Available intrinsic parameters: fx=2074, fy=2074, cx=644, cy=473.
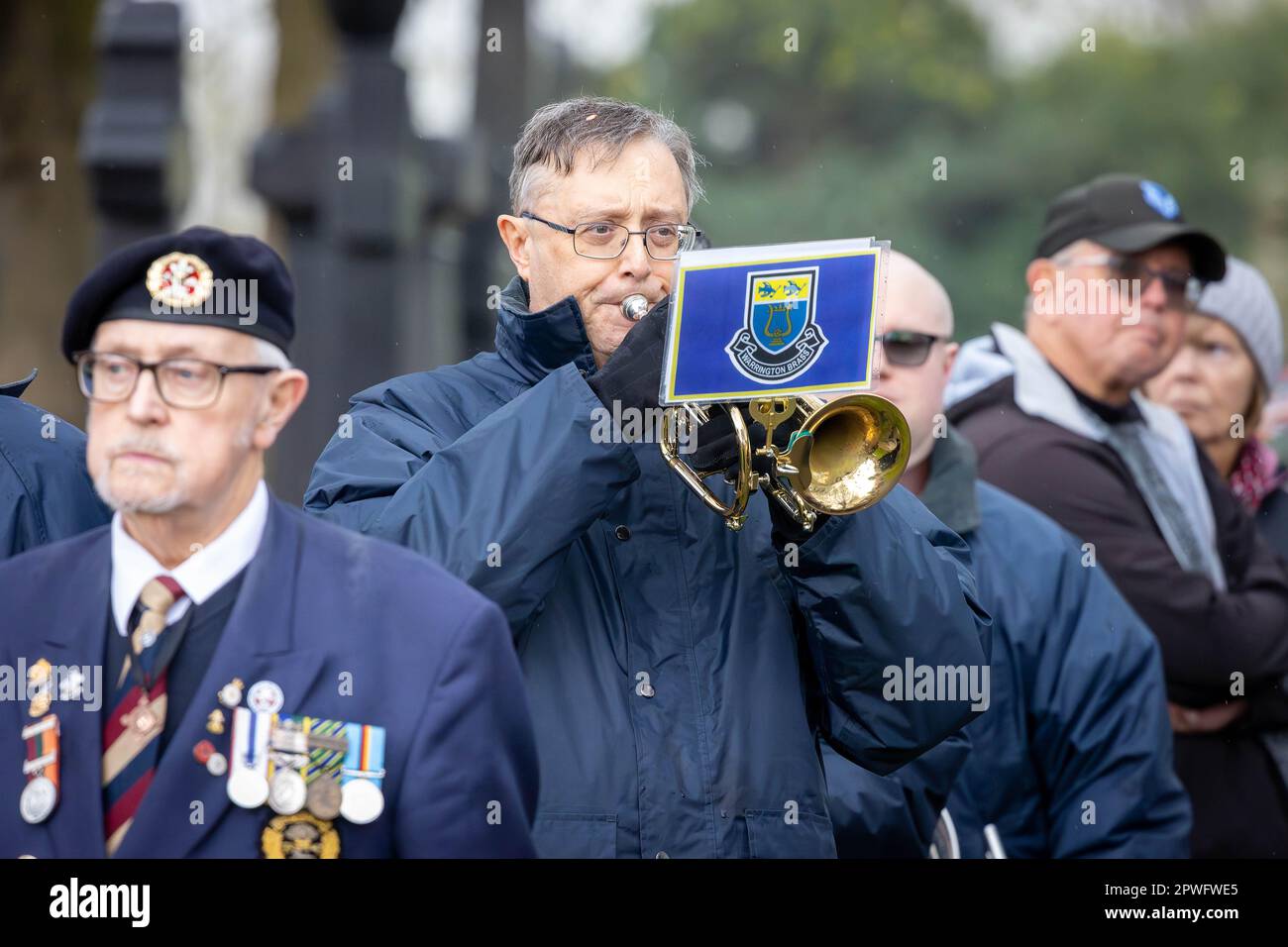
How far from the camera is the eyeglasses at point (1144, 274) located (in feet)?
16.9

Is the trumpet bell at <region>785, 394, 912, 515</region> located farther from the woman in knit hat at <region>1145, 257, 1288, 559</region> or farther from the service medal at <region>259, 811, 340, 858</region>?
the woman in knit hat at <region>1145, 257, 1288, 559</region>

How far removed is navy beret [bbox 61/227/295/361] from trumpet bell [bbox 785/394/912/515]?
829 millimetres

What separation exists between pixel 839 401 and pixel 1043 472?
6.08ft

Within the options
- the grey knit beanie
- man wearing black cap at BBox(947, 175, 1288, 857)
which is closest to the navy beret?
man wearing black cap at BBox(947, 175, 1288, 857)

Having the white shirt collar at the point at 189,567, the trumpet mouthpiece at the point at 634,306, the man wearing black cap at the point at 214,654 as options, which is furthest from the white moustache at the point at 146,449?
the trumpet mouthpiece at the point at 634,306

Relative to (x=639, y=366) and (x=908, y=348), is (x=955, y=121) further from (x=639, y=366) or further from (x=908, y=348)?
(x=639, y=366)

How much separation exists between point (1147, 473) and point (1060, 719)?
84 centimetres

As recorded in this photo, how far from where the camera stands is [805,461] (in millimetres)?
3178

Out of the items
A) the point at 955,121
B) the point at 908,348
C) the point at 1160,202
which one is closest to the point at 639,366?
the point at 908,348

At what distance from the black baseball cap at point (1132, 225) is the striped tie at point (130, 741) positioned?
3114mm

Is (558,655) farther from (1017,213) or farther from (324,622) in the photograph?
(1017,213)
